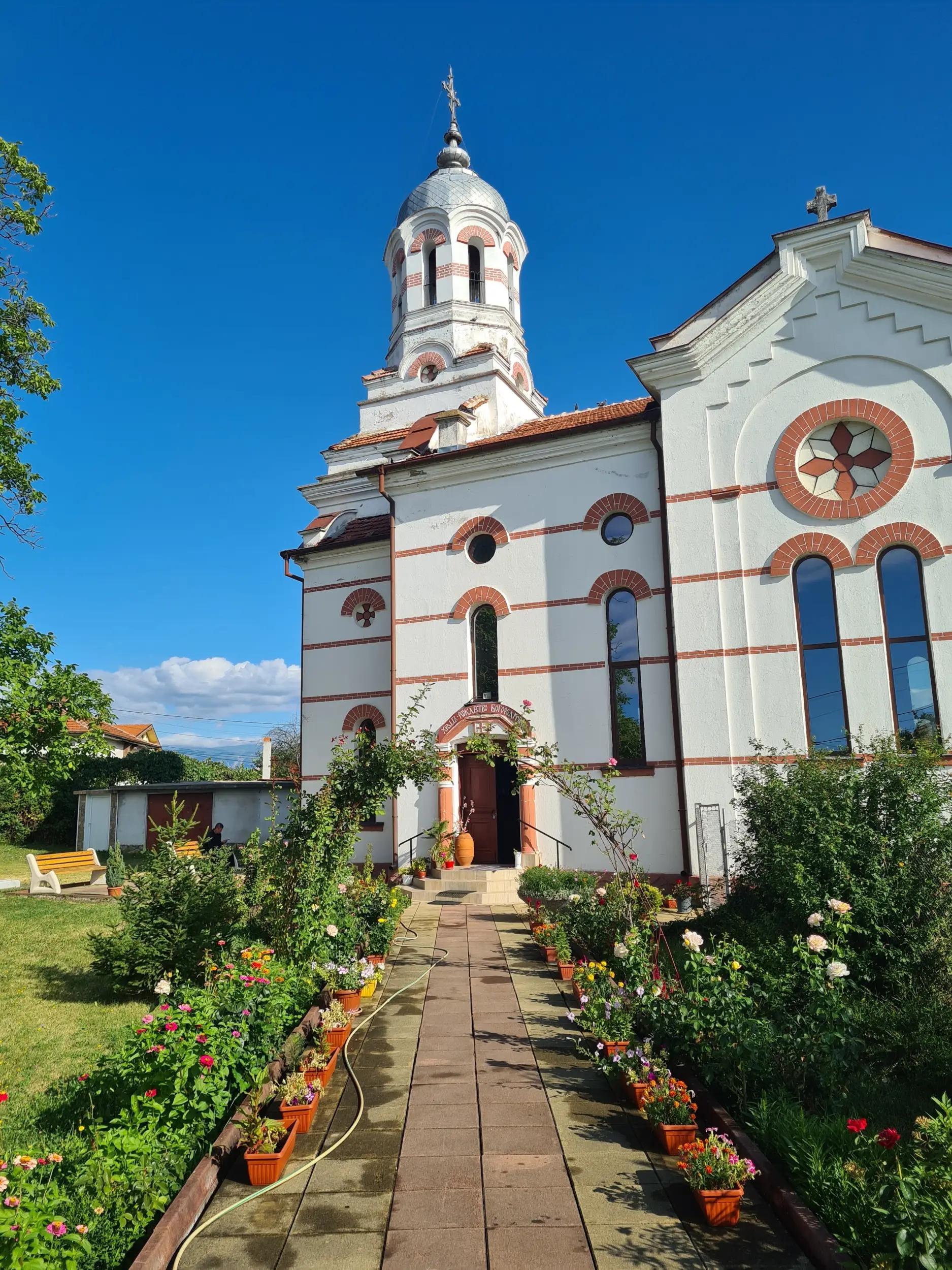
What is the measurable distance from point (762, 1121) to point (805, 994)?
1965 mm

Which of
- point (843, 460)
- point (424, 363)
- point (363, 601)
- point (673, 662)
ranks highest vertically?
point (424, 363)

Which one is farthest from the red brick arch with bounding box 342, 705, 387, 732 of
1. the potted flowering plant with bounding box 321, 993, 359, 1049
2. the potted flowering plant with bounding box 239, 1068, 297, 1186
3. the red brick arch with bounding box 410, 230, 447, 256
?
the red brick arch with bounding box 410, 230, 447, 256

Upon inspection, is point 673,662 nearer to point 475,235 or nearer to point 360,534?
point 360,534

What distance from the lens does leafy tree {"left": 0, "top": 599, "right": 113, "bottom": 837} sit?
981 centimetres

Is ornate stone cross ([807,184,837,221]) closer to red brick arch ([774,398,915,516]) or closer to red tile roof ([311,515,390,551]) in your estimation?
red brick arch ([774,398,915,516])

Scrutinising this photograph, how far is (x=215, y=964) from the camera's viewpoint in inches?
336

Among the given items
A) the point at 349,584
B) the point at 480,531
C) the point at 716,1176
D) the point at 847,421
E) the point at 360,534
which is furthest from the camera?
the point at 360,534

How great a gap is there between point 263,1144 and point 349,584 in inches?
670

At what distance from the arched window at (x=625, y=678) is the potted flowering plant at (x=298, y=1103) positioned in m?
10.8

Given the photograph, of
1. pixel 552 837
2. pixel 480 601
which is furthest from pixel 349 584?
pixel 552 837

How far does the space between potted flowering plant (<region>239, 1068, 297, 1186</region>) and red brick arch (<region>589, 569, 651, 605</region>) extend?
1236 centimetres

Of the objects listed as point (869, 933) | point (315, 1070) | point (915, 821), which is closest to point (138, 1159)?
point (315, 1070)

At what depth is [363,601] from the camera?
2088 centimetres

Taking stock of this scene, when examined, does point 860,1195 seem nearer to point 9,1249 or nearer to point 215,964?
point 9,1249
